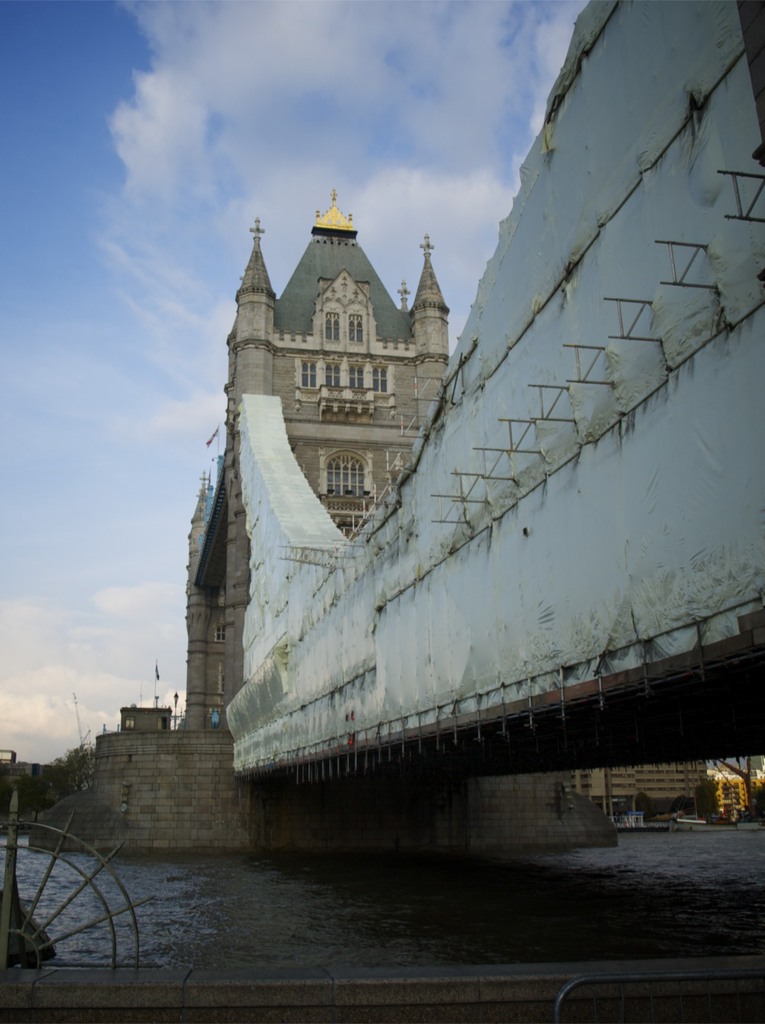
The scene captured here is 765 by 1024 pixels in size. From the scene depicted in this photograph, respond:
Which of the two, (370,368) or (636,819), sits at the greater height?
(370,368)

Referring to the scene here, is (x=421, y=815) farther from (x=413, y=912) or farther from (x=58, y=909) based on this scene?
(x=58, y=909)

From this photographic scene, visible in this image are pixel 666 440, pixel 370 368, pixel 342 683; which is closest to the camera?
pixel 666 440

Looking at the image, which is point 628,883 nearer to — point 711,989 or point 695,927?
point 695,927

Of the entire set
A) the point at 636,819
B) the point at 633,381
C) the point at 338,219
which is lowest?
the point at 636,819

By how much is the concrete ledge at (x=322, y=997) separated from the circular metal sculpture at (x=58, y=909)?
0.73 metres

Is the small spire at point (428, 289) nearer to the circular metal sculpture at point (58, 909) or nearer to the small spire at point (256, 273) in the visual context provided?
the small spire at point (256, 273)

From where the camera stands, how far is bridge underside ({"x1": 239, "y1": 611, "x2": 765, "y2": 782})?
11547mm

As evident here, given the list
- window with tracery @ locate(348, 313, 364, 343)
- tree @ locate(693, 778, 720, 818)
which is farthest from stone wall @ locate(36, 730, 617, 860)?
tree @ locate(693, 778, 720, 818)

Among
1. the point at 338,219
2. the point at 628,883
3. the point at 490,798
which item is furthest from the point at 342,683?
the point at 338,219

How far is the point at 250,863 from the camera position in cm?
4219

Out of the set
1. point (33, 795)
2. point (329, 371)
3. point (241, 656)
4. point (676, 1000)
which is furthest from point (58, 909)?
point (33, 795)

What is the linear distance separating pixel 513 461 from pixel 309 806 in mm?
36826

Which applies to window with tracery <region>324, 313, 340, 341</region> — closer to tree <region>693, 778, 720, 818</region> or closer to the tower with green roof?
the tower with green roof

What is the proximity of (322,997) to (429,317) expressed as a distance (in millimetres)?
65362
